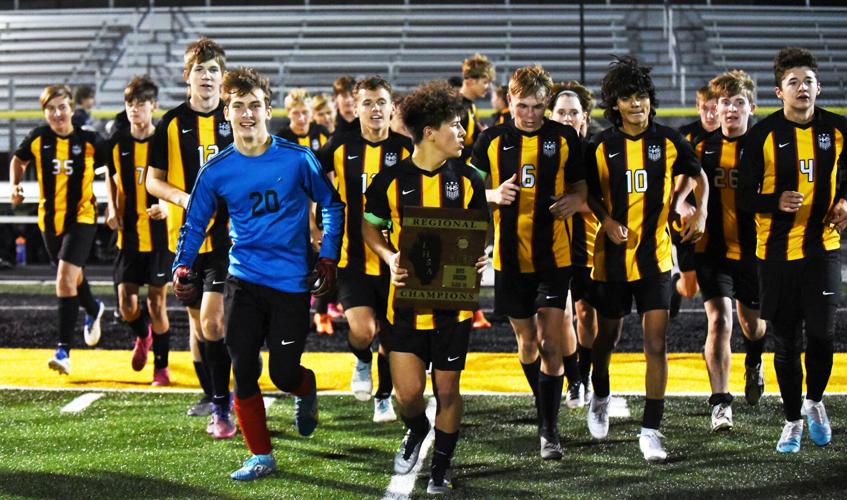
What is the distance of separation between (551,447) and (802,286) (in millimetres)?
1360

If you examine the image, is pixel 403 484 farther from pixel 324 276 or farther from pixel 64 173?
pixel 64 173

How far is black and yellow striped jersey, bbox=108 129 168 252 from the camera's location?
738 centimetres

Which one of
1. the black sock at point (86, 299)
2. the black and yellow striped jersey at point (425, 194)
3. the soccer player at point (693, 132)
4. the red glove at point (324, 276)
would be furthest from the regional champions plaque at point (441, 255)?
the black sock at point (86, 299)

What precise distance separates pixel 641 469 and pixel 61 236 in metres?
4.79

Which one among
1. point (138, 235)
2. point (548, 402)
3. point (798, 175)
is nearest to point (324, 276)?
point (548, 402)

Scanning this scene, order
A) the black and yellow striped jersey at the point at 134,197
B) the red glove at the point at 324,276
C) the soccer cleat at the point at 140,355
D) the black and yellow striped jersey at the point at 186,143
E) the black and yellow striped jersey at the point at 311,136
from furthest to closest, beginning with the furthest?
the black and yellow striped jersey at the point at 311,136
the soccer cleat at the point at 140,355
the black and yellow striped jersey at the point at 134,197
the black and yellow striped jersey at the point at 186,143
the red glove at the point at 324,276

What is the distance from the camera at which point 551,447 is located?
17.3 feet

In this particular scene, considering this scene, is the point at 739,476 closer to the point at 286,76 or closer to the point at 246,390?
the point at 246,390

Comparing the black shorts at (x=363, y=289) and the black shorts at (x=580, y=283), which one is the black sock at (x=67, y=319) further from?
the black shorts at (x=580, y=283)

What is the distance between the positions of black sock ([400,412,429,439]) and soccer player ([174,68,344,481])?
570mm

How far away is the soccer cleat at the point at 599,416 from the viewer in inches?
223

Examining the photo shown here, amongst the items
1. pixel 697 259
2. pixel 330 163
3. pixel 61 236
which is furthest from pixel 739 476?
pixel 61 236

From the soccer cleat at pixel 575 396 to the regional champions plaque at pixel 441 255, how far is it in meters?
2.15

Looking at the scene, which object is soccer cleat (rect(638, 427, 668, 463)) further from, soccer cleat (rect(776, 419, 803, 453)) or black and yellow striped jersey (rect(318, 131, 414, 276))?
black and yellow striped jersey (rect(318, 131, 414, 276))
